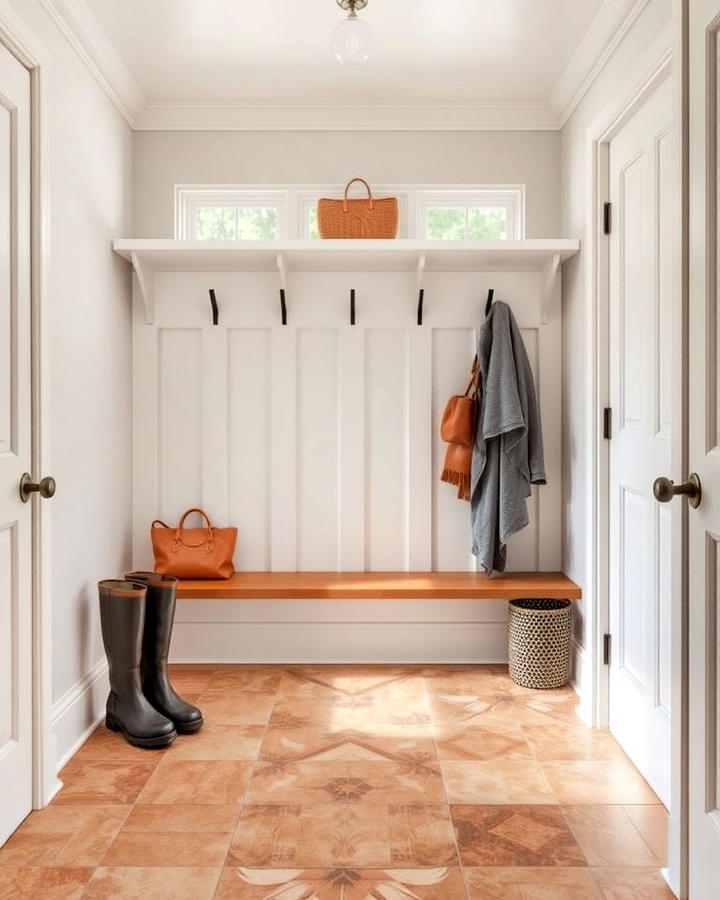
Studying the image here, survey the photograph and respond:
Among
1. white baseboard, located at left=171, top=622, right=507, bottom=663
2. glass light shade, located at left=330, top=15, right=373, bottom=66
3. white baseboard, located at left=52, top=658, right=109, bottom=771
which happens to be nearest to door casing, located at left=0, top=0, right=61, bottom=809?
white baseboard, located at left=52, top=658, right=109, bottom=771

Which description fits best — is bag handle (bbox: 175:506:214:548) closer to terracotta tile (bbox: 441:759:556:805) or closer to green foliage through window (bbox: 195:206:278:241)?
green foliage through window (bbox: 195:206:278:241)

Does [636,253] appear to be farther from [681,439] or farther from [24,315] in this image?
[24,315]

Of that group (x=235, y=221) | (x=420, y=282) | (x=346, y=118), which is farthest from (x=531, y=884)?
(x=346, y=118)

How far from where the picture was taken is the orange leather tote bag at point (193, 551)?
3.42 metres

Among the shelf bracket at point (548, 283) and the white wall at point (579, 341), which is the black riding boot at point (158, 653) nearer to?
the white wall at point (579, 341)

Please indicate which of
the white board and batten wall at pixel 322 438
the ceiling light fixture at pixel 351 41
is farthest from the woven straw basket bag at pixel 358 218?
the ceiling light fixture at pixel 351 41

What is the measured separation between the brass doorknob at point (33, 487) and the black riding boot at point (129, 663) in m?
0.61

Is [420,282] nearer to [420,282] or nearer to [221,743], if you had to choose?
[420,282]

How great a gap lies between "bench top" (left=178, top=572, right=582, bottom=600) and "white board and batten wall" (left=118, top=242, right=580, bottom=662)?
0.75ft

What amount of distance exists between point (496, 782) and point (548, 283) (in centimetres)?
202

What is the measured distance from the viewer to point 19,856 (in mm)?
2049

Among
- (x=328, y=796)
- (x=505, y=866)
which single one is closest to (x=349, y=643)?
(x=328, y=796)

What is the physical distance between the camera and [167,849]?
6.82 feet

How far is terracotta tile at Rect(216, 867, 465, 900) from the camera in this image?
1873 mm
